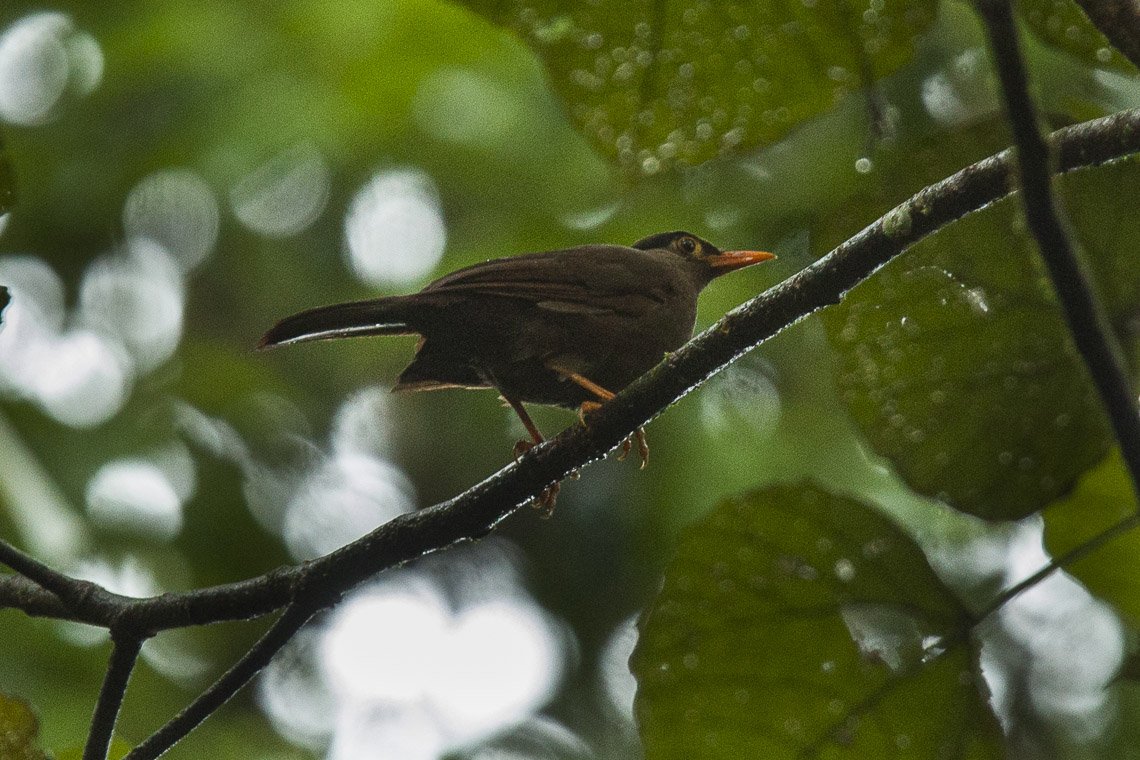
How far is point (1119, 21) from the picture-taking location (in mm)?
1729

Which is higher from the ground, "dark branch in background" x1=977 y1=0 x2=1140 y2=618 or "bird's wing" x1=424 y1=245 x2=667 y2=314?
"dark branch in background" x1=977 y1=0 x2=1140 y2=618

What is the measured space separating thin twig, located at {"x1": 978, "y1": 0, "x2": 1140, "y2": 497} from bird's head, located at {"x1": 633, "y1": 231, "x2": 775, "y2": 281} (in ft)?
8.91

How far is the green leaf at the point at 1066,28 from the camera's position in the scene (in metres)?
2.17

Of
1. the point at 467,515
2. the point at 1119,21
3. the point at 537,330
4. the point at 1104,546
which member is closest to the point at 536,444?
the point at 537,330

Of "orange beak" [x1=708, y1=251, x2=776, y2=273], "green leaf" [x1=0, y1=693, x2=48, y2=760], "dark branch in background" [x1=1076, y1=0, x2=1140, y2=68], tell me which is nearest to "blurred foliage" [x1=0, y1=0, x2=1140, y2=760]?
"orange beak" [x1=708, y1=251, x2=776, y2=273]

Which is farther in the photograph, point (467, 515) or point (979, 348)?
point (979, 348)

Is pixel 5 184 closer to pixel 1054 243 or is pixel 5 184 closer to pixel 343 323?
pixel 343 323

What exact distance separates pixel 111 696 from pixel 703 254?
2.64 m

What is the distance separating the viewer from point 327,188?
677cm

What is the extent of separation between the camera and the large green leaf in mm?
2316

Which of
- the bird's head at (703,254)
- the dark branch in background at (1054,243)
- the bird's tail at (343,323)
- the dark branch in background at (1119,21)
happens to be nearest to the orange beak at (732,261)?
the bird's head at (703,254)

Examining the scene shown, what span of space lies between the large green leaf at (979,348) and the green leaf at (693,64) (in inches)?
9.8

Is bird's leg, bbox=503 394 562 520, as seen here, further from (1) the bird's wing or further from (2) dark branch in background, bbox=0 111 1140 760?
(2) dark branch in background, bbox=0 111 1140 760

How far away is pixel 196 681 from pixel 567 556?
1.99 meters
